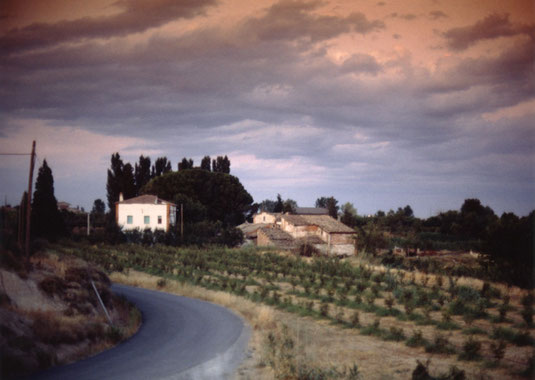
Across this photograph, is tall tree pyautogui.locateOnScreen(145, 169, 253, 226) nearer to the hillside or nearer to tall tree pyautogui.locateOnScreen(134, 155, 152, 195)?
tall tree pyautogui.locateOnScreen(134, 155, 152, 195)

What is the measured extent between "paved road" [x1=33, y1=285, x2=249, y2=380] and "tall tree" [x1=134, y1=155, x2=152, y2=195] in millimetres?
72774

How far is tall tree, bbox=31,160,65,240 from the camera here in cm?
4862

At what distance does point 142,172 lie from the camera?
310 feet

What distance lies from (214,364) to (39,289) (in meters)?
9.69

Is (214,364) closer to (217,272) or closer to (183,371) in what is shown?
(183,371)

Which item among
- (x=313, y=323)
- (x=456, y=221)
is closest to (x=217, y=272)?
(x=313, y=323)

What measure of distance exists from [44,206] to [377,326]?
42.2m

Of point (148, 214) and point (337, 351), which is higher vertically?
point (148, 214)

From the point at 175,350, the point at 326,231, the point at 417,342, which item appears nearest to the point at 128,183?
the point at 326,231

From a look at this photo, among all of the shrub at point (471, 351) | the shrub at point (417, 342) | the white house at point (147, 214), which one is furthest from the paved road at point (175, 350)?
the white house at point (147, 214)

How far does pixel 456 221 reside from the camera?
3656 inches

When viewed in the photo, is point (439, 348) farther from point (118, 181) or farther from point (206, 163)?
point (206, 163)

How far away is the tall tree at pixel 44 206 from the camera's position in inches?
1914

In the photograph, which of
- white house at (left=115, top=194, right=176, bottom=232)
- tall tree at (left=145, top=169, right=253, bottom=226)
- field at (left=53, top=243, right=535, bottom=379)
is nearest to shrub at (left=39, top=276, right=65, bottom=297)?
field at (left=53, top=243, right=535, bottom=379)
